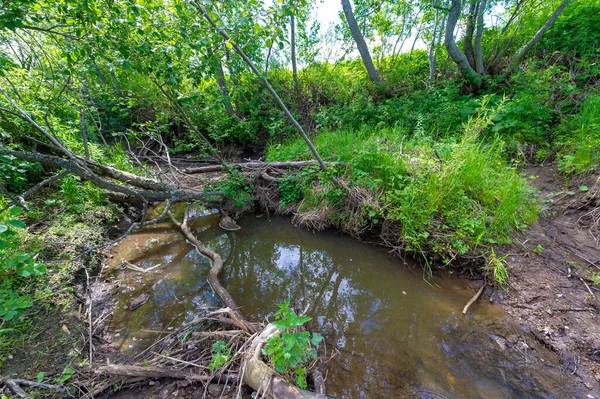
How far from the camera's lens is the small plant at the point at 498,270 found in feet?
7.82

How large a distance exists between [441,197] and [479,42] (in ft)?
14.8

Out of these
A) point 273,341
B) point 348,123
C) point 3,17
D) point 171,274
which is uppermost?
point 3,17

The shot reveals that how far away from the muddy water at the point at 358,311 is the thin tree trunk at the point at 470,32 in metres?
5.14

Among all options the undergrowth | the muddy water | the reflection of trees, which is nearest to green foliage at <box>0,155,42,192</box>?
the undergrowth

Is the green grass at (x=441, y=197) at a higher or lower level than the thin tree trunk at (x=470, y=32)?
lower

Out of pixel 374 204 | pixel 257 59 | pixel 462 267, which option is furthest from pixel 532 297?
pixel 257 59

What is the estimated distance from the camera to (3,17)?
170 centimetres

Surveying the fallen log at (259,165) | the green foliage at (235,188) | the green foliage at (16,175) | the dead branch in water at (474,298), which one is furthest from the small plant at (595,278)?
the green foliage at (16,175)

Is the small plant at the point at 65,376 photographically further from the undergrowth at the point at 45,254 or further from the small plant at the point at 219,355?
the small plant at the point at 219,355

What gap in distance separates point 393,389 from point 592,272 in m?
2.25

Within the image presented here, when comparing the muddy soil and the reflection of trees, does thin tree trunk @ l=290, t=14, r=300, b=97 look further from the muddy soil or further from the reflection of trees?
the muddy soil

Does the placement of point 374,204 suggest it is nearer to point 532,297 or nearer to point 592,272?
point 532,297

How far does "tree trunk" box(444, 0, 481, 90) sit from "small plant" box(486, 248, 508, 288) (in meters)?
4.53

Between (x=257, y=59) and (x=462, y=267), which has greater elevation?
(x=257, y=59)
